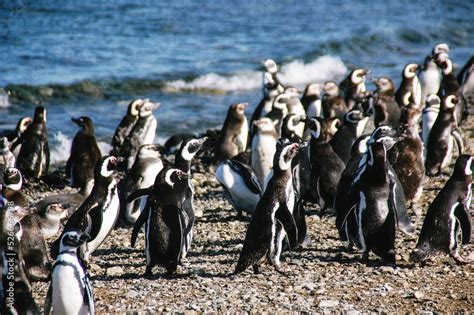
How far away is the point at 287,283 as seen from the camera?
753 cm

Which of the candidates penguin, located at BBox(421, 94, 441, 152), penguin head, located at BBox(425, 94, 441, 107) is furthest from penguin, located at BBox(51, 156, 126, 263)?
penguin head, located at BBox(425, 94, 441, 107)

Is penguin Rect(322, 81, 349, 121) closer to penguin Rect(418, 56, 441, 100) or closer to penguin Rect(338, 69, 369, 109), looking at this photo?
penguin Rect(338, 69, 369, 109)

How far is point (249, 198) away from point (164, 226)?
7.05ft

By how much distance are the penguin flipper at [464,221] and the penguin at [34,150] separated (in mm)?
6522

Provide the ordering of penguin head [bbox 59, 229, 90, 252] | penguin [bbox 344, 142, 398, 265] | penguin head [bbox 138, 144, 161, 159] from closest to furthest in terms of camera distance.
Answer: penguin head [bbox 59, 229, 90, 252], penguin [bbox 344, 142, 398, 265], penguin head [bbox 138, 144, 161, 159]

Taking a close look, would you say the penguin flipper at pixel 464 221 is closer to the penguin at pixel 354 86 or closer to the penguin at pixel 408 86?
the penguin at pixel 408 86

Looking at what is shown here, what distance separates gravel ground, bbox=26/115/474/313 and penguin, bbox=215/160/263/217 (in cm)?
84

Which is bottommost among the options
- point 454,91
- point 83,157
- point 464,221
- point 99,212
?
point 83,157

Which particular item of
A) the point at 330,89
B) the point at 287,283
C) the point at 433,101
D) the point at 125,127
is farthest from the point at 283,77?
the point at 287,283

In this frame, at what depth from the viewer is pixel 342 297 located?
7.16 m

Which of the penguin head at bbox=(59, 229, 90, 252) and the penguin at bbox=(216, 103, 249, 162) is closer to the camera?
the penguin head at bbox=(59, 229, 90, 252)

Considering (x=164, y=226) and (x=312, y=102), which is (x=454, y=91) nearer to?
(x=312, y=102)

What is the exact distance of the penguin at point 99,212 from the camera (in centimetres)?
848

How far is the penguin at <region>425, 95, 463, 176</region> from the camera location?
39.2 feet
